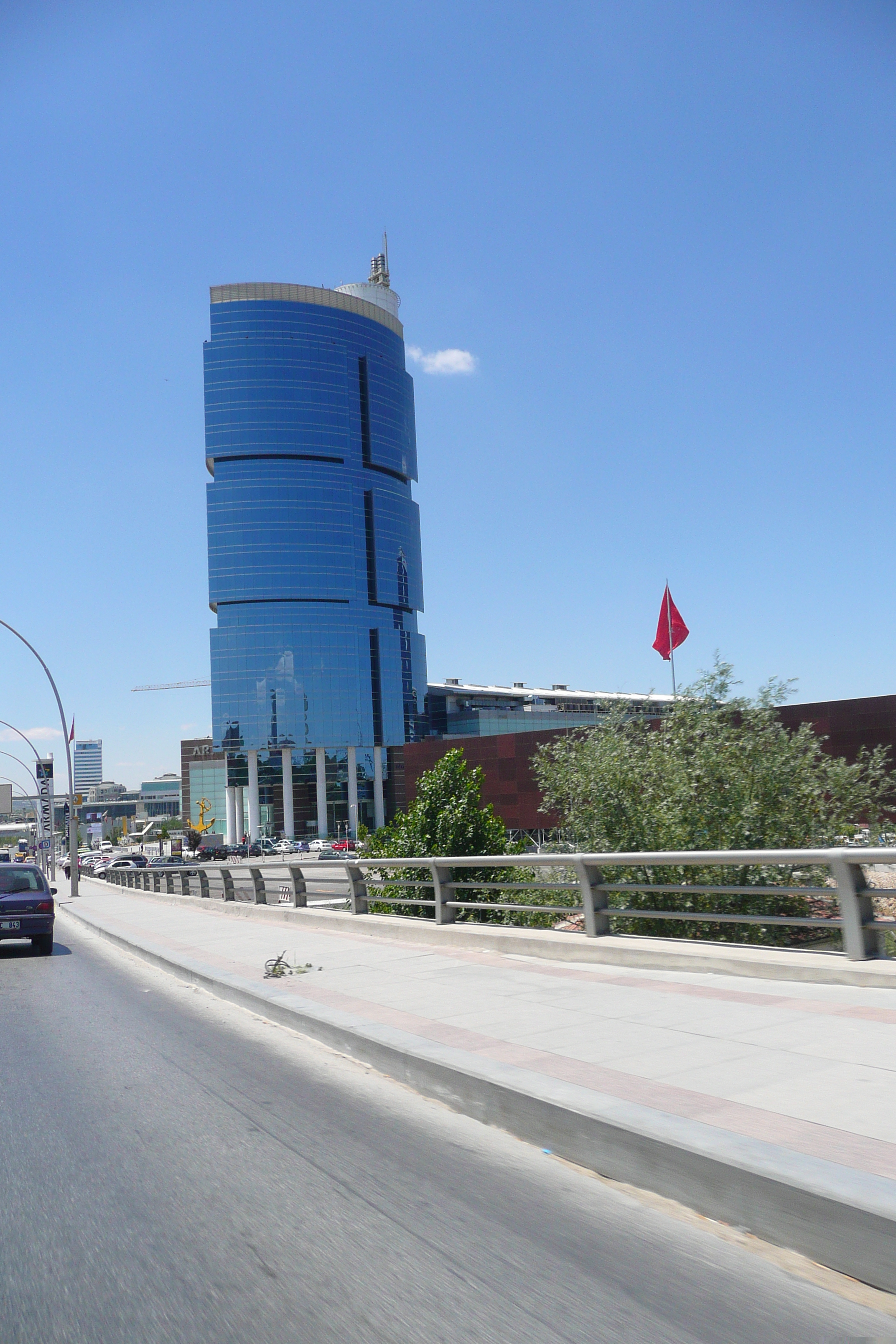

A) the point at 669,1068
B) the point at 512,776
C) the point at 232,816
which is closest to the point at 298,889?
the point at 669,1068

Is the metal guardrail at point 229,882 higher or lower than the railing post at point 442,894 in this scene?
lower

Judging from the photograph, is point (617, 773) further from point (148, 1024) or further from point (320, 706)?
point (320, 706)

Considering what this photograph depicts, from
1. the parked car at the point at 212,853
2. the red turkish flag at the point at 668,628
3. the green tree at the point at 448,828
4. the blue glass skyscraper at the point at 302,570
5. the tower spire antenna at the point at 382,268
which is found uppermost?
the tower spire antenna at the point at 382,268

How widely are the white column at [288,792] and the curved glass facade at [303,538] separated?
2226mm

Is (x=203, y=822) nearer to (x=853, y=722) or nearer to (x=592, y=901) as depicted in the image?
(x=853, y=722)

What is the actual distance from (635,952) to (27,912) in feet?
39.8

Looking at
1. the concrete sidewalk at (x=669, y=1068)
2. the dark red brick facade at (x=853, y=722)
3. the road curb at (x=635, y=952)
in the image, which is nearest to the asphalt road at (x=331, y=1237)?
the concrete sidewalk at (x=669, y=1068)

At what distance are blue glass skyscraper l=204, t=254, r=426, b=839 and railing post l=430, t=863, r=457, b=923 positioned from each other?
111601 mm

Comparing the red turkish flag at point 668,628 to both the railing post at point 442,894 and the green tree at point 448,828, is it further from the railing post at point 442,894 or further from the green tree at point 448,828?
the railing post at point 442,894

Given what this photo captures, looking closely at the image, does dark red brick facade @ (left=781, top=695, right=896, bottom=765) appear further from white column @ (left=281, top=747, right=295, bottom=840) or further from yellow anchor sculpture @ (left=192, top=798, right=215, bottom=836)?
yellow anchor sculpture @ (left=192, top=798, right=215, bottom=836)

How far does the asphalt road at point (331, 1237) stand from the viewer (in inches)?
136

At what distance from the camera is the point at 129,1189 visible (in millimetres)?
4906

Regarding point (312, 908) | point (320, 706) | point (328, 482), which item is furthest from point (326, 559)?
point (312, 908)

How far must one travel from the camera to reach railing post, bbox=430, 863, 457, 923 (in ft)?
44.2
